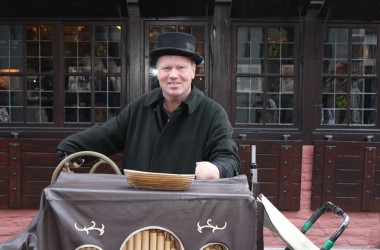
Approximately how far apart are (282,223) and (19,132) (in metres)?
4.33

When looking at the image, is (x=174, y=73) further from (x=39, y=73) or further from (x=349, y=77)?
(x=349, y=77)

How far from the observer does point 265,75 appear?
6.19m

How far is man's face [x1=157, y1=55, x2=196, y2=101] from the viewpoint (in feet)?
9.68

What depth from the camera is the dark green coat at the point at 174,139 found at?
3.06 metres

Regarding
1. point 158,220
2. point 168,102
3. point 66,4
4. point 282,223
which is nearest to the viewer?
point 158,220

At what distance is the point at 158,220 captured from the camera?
210 centimetres

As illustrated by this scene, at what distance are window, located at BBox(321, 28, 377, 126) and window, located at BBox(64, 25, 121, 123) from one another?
2405 mm

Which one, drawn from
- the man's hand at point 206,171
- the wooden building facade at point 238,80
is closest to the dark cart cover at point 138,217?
the man's hand at point 206,171

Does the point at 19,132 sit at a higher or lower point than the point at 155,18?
lower

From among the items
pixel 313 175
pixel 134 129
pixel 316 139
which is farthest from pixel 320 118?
pixel 134 129

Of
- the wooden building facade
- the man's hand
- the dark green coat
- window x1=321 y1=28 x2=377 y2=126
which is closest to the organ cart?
the man's hand

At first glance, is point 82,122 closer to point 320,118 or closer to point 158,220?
point 320,118

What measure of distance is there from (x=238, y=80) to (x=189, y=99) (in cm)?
320

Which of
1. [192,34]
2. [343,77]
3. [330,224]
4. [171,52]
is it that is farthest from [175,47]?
[330,224]
